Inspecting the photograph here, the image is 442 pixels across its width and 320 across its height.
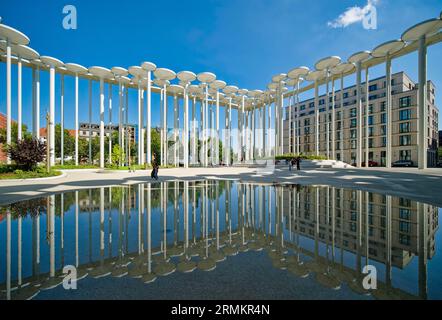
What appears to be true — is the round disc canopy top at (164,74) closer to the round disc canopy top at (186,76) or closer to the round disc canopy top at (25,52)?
the round disc canopy top at (186,76)

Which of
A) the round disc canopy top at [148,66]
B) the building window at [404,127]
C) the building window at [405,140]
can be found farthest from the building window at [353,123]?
the round disc canopy top at [148,66]

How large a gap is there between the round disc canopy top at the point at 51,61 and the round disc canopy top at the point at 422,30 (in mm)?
42165

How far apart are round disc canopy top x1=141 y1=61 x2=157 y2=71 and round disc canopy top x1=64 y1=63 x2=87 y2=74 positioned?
30.0 feet

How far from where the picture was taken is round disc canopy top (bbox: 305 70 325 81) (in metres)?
32.8

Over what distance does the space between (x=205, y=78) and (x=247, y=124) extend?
20133mm

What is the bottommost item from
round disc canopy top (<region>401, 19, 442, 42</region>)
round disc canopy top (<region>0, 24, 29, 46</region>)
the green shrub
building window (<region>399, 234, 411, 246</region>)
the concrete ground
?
building window (<region>399, 234, 411, 246</region>)

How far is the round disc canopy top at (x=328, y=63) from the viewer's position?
28312mm

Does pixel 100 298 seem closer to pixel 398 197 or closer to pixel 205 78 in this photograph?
pixel 398 197

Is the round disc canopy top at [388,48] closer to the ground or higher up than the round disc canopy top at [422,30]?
higher up

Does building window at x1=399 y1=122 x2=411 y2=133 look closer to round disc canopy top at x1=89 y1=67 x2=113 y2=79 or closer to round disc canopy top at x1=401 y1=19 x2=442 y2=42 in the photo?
round disc canopy top at x1=401 y1=19 x2=442 y2=42

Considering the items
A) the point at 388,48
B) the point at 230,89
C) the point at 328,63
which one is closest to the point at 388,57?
the point at 388,48

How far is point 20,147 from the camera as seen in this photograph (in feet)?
52.1

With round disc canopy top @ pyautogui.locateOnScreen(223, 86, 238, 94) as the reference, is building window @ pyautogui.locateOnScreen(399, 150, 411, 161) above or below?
below

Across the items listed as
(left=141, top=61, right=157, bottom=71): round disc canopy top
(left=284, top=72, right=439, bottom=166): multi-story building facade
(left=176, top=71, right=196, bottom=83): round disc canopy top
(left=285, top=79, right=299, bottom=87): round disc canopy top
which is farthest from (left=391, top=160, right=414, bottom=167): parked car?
(left=141, top=61, right=157, bottom=71): round disc canopy top
